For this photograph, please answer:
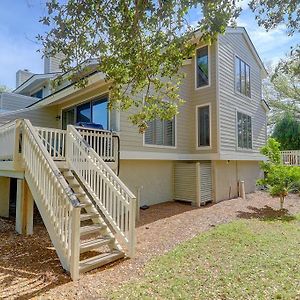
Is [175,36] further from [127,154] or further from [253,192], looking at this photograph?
[253,192]

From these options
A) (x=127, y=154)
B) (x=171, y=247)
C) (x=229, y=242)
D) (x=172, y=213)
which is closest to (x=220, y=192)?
(x=172, y=213)

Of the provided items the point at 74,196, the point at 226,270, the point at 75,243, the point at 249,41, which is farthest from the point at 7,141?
the point at 249,41

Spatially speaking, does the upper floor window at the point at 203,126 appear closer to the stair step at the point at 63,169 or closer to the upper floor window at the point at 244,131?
the upper floor window at the point at 244,131

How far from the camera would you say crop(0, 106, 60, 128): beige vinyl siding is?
12.1m

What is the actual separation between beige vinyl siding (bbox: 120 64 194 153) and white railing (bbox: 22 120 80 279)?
3521 mm

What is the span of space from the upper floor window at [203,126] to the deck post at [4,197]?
7785 millimetres

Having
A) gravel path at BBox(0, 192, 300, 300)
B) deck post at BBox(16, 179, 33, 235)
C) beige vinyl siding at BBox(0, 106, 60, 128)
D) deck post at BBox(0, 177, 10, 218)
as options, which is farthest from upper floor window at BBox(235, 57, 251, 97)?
deck post at BBox(0, 177, 10, 218)

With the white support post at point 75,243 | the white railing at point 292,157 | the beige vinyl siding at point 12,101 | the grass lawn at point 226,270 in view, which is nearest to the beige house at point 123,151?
the white support post at point 75,243

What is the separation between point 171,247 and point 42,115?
938 cm

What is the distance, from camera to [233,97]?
12.9 metres

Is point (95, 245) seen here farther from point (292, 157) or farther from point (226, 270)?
point (292, 157)

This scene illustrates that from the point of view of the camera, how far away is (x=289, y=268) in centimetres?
488

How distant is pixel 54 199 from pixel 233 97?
10.3 metres

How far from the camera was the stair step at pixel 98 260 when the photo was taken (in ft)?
15.3
